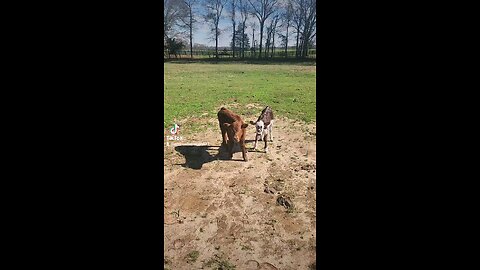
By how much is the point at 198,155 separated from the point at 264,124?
843mm

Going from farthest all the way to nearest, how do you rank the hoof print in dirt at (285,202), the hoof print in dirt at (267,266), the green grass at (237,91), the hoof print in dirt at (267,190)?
the green grass at (237,91), the hoof print in dirt at (267,190), the hoof print in dirt at (285,202), the hoof print in dirt at (267,266)

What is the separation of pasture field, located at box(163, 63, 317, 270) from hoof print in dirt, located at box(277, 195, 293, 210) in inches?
0.4

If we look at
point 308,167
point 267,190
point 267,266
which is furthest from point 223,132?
point 267,266

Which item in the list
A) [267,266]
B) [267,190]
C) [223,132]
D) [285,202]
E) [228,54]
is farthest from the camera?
[223,132]

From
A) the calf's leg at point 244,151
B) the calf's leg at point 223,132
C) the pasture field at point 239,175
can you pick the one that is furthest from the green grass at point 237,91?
the calf's leg at point 244,151

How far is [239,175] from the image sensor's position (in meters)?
3.02

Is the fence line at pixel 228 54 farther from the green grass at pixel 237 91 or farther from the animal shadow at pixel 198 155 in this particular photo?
the animal shadow at pixel 198 155

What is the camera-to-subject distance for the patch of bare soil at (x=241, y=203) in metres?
2.47

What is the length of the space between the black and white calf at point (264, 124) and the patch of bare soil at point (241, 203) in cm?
6

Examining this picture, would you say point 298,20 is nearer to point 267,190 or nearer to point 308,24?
point 308,24

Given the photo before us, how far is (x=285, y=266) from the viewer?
242cm
